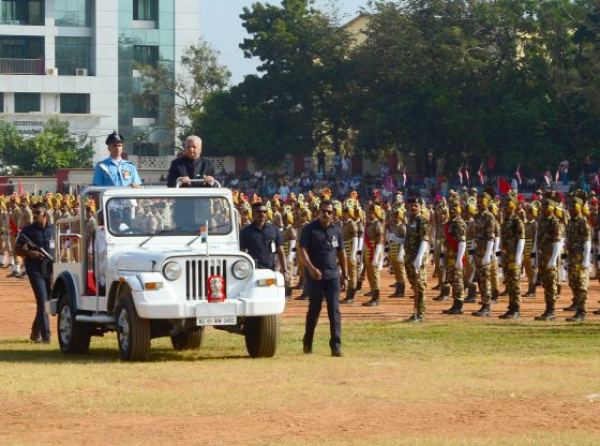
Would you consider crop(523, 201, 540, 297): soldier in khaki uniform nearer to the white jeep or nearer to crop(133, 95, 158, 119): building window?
the white jeep

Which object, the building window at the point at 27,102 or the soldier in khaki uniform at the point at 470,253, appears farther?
the building window at the point at 27,102

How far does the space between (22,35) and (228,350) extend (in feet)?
249

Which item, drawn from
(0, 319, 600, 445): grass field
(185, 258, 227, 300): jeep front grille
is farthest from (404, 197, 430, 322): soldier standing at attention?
(185, 258, 227, 300): jeep front grille

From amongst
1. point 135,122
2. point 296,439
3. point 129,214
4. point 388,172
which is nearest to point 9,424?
point 296,439

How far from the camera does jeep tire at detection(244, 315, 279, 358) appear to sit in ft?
56.5

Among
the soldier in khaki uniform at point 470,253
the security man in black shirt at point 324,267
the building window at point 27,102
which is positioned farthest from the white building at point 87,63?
the security man in black shirt at point 324,267

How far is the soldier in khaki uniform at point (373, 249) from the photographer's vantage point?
93.2 feet

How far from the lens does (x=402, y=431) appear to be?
1230cm

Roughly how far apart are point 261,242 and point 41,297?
296 cm

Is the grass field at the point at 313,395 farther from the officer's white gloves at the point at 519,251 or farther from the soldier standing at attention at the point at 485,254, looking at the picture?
the soldier standing at attention at the point at 485,254

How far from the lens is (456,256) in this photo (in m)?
25.5

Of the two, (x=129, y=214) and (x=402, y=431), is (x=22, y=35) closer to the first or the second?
(x=129, y=214)

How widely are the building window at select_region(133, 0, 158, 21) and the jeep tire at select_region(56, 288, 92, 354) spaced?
3030 inches

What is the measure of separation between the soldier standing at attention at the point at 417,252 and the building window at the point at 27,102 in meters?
70.2
